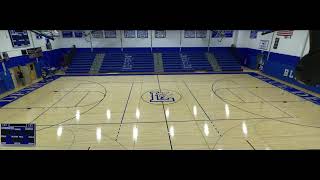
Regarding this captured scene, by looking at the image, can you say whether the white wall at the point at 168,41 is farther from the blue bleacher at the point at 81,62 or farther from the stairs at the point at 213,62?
the blue bleacher at the point at 81,62

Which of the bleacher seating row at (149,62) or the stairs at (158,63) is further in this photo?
the bleacher seating row at (149,62)

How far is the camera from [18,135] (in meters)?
3.66

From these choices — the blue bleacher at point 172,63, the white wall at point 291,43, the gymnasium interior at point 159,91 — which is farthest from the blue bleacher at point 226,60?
the blue bleacher at point 172,63

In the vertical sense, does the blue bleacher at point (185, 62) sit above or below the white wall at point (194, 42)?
below

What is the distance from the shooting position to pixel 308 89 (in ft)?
40.7

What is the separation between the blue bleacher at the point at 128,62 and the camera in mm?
18656

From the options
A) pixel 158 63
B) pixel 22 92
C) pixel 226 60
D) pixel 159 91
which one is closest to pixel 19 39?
pixel 22 92

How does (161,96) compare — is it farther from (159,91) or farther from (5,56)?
(5,56)

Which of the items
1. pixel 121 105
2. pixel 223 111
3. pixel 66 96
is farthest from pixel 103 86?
pixel 223 111

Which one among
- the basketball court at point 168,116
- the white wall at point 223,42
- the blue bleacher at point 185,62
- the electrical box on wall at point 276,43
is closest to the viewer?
the basketball court at point 168,116

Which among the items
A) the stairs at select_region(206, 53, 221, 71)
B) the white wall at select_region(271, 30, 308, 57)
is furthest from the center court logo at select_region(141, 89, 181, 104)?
the white wall at select_region(271, 30, 308, 57)

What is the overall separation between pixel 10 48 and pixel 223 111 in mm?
14593

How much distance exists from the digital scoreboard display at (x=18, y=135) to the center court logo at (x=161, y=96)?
713 cm

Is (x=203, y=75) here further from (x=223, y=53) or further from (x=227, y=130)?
(x=227, y=130)
